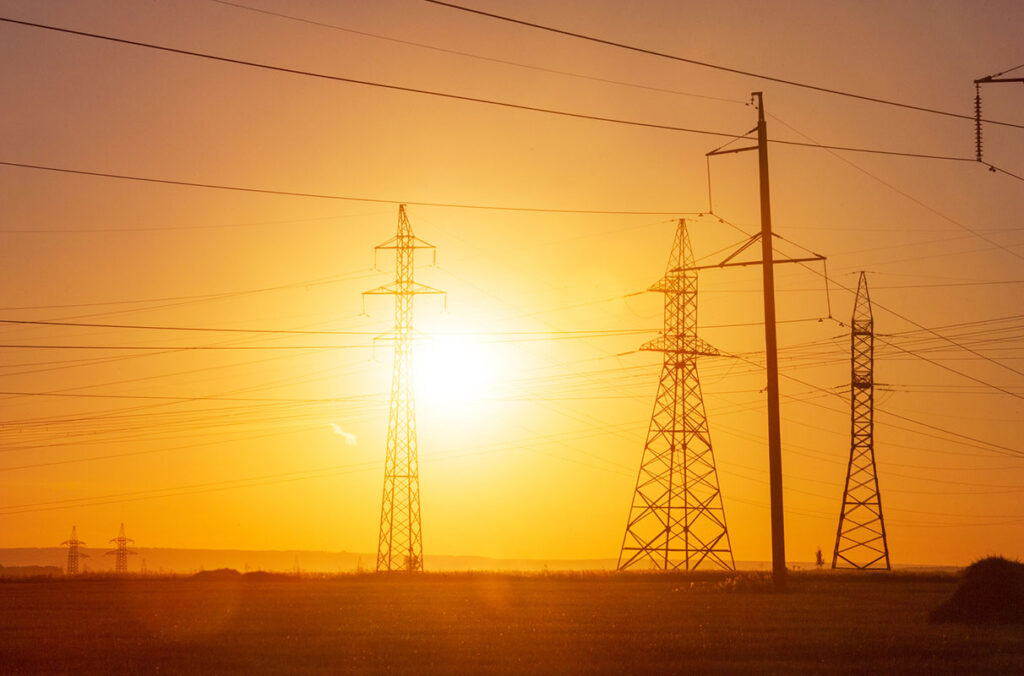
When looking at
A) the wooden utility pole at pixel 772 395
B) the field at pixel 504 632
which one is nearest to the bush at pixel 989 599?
the field at pixel 504 632

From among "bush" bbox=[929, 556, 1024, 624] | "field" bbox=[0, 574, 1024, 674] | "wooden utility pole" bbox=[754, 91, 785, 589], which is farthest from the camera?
"wooden utility pole" bbox=[754, 91, 785, 589]

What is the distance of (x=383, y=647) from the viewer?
25625 mm

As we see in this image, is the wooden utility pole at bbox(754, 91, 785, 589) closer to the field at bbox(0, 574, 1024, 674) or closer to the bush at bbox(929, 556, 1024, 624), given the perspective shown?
the field at bbox(0, 574, 1024, 674)

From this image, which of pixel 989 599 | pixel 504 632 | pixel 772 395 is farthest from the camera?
pixel 772 395

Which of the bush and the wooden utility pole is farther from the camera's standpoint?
the wooden utility pole

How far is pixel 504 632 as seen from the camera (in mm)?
28547

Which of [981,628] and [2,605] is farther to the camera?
[2,605]

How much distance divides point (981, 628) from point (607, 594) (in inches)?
692

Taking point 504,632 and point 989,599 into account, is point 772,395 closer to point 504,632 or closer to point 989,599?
point 989,599

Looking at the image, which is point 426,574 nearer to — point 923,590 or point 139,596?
point 139,596

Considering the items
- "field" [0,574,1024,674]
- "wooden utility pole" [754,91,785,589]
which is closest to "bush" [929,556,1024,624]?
"field" [0,574,1024,674]

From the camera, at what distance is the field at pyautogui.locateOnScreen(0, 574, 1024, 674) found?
22.8m

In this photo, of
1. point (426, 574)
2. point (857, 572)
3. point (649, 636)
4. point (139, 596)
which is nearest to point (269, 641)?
point (649, 636)

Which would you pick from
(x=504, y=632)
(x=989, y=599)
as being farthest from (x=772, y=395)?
(x=504, y=632)
